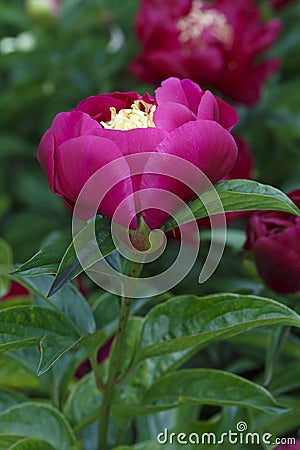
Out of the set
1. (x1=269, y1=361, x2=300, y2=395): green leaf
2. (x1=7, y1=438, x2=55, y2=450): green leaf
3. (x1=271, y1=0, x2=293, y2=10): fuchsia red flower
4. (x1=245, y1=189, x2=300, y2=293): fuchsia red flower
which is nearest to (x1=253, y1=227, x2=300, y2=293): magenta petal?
(x1=245, y1=189, x2=300, y2=293): fuchsia red flower

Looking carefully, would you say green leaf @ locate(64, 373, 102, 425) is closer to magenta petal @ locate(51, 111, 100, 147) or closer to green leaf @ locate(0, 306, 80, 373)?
green leaf @ locate(0, 306, 80, 373)

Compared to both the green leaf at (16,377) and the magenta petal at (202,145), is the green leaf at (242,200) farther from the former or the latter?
the green leaf at (16,377)

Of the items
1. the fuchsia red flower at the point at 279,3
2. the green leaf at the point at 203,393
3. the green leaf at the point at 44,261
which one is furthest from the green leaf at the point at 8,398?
the fuchsia red flower at the point at 279,3

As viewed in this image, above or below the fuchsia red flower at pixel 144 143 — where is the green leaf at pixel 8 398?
below

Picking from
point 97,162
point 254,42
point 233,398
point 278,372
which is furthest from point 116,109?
point 254,42

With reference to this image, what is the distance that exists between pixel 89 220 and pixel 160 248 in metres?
0.05

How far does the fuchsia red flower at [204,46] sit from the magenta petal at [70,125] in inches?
21.8

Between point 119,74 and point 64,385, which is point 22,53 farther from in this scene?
point 64,385

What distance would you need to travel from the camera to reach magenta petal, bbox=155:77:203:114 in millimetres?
495

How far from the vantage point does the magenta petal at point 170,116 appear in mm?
476

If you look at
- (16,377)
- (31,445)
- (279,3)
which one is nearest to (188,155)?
(31,445)

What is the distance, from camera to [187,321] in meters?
0.57

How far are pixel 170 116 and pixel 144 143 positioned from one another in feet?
0.10

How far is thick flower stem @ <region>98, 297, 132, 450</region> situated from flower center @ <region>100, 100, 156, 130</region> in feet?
0.39
